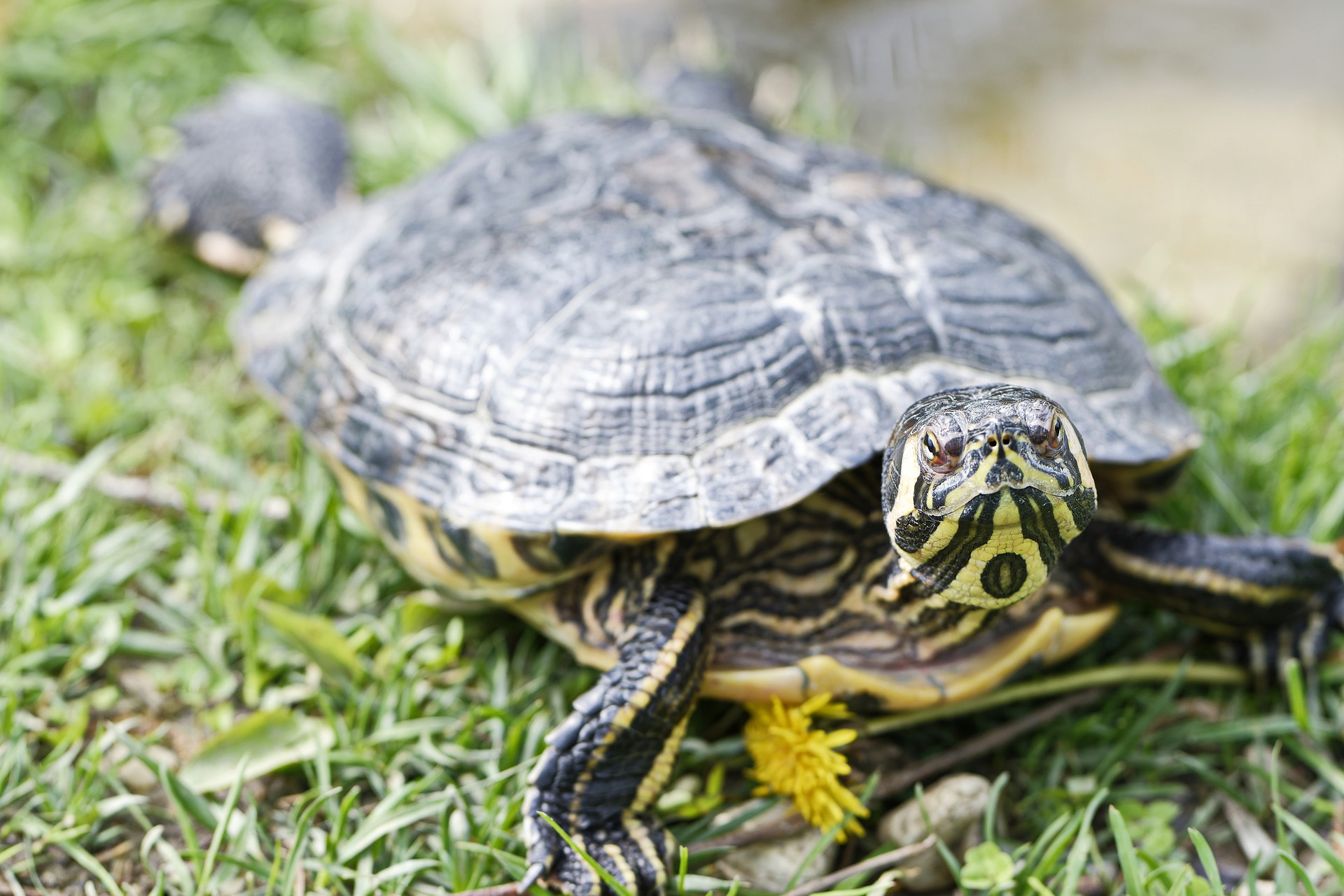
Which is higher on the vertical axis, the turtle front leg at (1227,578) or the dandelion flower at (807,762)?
the turtle front leg at (1227,578)

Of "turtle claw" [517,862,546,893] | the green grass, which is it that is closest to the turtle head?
the green grass

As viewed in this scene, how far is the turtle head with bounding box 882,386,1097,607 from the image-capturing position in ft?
5.72

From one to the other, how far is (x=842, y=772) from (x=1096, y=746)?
76 centimetres

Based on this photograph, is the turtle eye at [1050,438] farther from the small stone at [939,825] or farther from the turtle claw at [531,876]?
the turtle claw at [531,876]

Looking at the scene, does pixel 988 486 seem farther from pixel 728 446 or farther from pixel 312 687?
pixel 312 687

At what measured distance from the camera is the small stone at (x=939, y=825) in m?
2.26

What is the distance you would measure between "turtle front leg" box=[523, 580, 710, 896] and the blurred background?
2.74 meters

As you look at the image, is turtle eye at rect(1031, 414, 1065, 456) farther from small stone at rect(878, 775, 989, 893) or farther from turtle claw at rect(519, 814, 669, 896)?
turtle claw at rect(519, 814, 669, 896)

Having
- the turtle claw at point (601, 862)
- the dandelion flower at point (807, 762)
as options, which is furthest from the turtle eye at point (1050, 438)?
the turtle claw at point (601, 862)

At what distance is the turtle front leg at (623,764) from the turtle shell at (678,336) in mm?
276

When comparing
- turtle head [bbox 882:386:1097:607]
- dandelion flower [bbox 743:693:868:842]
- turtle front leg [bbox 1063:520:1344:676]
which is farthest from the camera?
turtle front leg [bbox 1063:520:1344:676]

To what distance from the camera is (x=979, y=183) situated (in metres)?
4.80

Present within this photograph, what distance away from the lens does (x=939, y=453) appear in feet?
5.86

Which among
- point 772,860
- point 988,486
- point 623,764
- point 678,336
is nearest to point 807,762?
point 772,860
